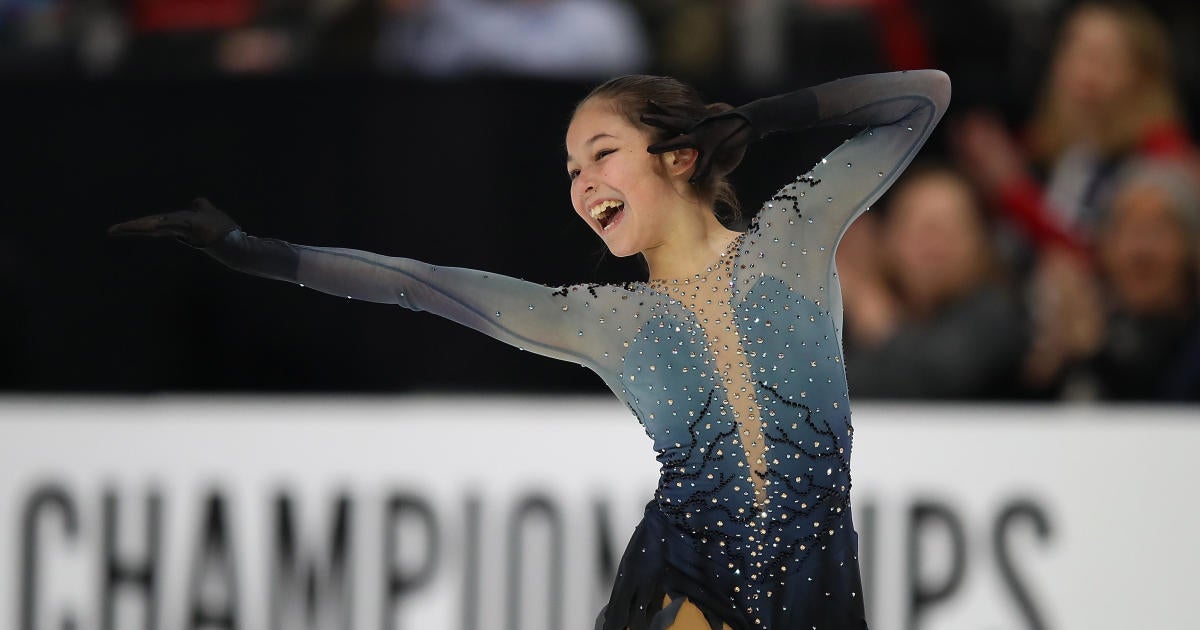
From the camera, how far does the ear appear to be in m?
1.06

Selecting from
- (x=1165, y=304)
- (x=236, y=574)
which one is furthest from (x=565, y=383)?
(x=1165, y=304)

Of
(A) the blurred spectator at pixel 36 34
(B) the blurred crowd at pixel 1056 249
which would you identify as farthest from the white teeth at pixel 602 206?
(A) the blurred spectator at pixel 36 34

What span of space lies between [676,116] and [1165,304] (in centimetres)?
311

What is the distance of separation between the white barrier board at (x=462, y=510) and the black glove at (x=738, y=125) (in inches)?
94.5

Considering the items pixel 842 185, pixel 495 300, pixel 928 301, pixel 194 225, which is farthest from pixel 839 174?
pixel 928 301

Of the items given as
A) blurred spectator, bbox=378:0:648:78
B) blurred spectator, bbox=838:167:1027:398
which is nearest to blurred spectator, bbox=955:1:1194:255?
blurred spectator, bbox=838:167:1027:398

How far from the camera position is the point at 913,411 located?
3.70 metres

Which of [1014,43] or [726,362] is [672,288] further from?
[1014,43]

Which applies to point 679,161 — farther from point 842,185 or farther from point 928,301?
point 928,301

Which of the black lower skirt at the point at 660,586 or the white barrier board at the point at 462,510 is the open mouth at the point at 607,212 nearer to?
the black lower skirt at the point at 660,586

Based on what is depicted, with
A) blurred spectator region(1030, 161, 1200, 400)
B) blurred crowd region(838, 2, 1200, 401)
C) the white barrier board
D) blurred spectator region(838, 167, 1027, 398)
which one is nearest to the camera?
blurred crowd region(838, 2, 1200, 401)

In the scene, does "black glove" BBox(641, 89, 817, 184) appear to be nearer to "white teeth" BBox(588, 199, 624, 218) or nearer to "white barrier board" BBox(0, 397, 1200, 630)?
"white teeth" BBox(588, 199, 624, 218)

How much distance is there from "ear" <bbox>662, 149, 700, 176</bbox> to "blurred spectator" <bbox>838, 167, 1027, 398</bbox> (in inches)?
87.6

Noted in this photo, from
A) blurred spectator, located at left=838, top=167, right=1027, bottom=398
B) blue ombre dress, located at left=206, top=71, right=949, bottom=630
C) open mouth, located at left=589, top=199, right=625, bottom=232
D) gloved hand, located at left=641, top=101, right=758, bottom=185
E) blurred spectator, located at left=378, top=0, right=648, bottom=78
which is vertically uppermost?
blurred spectator, located at left=378, top=0, right=648, bottom=78
